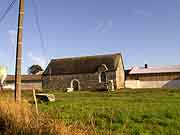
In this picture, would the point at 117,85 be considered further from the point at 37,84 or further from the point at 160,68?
the point at 37,84

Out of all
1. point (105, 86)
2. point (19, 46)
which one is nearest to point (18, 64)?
point (19, 46)

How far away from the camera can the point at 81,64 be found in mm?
58625

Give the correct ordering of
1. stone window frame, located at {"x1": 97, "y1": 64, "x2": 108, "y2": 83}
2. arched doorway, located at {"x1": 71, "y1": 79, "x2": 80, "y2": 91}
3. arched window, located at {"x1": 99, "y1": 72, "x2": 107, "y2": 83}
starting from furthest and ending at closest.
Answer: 1. arched doorway, located at {"x1": 71, "y1": 79, "x2": 80, "y2": 91}
2. arched window, located at {"x1": 99, "y1": 72, "x2": 107, "y2": 83}
3. stone window frame, located at {"x1": 97, "y1": 64, "x2": 108, "y2": 83}

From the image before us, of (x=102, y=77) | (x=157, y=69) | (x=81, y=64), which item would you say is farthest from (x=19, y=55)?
(x=157, y=69)

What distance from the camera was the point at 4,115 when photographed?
10133 millimetres

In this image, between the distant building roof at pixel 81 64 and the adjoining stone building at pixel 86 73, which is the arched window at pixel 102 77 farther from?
the distant building roof at pixel 81 64

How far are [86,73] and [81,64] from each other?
2837 mm

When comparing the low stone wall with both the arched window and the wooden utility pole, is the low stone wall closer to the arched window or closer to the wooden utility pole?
the arched window

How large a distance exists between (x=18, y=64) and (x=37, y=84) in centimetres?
5796

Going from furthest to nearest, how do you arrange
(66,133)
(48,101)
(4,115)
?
(48,101) < (4,115) < (66,133)

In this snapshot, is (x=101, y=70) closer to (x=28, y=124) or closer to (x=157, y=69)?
(x=157, y=69)

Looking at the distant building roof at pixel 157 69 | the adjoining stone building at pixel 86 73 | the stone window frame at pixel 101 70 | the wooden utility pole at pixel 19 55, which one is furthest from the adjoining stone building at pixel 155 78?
the wooden utility pole at pixel 19 55

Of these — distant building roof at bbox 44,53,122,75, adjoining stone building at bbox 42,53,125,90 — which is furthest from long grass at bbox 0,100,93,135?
distant building roof at bbox 44,53,122,75

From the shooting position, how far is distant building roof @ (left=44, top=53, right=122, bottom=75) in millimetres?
56188
